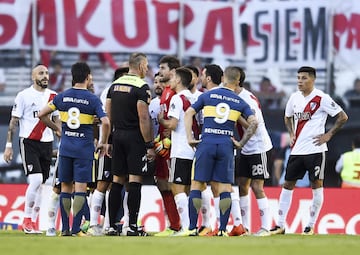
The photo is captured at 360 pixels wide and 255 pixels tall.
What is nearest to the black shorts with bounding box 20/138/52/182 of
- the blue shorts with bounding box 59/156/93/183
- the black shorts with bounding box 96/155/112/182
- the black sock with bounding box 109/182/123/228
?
the black shorts with bounding box 96/155/112/182

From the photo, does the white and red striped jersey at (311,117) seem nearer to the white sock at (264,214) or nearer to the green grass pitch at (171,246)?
the white sock at (264,214)

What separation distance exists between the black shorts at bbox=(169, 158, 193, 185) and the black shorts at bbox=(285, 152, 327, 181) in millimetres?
1844

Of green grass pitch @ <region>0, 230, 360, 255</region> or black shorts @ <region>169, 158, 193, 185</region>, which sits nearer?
green grass pitch @ <region>0, 230, 360, 255</region>

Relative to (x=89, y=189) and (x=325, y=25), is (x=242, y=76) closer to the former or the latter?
(x=89, y=189)

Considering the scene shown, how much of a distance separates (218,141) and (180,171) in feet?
2.99

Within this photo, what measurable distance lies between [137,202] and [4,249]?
153 inches

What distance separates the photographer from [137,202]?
17859 millimetres

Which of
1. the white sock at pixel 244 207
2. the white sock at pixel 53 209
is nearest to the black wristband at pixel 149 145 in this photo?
the white sock at pixel 53 209

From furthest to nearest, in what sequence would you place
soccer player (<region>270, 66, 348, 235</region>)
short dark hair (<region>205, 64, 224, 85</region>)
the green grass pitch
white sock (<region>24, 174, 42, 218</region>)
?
soccer player (<region>270, 66, 348, 235</region>), white sock (<region>24, 174, 42, 218</region>), short dark hair (<region>205, 64, 224, 85</region>), the green grass pitch

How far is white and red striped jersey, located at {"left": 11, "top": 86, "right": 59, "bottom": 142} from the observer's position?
19.1 m

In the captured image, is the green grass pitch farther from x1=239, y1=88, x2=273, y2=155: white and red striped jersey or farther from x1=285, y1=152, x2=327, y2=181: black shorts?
x1=285, y1=152, x2=327, y2=181: black shorts

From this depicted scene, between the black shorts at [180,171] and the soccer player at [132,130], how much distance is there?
0.40 metres

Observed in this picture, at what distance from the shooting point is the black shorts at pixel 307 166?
62.6ft

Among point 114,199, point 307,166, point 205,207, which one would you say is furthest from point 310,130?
point 114,199
